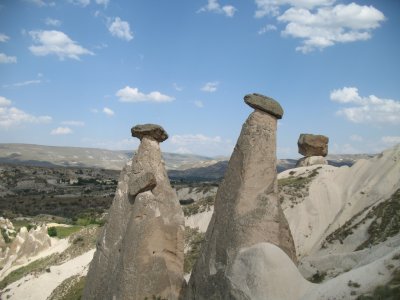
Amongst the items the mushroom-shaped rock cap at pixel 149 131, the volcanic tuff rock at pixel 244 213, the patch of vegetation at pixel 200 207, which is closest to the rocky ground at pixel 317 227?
the patch of vegetation at pixel 200 207

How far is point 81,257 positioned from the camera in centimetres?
2827

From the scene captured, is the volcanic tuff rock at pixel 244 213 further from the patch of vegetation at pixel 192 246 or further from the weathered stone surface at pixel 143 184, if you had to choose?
the patch of vegetation at pixel 192 246

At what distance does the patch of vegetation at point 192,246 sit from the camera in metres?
22.9

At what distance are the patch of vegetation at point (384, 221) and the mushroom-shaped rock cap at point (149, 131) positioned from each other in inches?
392

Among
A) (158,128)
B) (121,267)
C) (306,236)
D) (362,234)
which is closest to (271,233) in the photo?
(121,267)

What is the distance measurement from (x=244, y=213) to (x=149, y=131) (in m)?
4.38

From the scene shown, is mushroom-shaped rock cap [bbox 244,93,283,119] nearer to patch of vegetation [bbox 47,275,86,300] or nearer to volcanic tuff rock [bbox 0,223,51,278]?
patch of vegetation [bbox 47,275,86,300]

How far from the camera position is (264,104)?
10.3 meters

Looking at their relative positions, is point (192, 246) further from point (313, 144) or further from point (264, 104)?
point (313, 144)

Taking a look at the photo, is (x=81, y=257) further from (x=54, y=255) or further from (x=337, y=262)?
(x=337, y=262)

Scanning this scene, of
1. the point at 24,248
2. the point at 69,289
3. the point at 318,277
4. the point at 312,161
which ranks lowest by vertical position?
the point at 24,248

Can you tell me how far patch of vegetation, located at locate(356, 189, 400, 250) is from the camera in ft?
61.8

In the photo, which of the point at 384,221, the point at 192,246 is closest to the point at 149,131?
the point at 384,221

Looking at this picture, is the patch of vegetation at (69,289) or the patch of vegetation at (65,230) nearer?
the patch of vegetation at (69,289)
